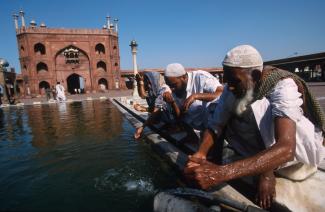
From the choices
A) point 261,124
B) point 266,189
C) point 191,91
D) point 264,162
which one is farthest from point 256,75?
point 191,91

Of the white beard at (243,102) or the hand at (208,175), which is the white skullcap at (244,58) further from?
the hand at (208,175)

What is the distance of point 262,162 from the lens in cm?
152

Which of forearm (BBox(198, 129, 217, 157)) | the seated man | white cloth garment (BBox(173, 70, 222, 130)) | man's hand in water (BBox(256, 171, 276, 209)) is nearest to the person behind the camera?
man's hand in water (BBox(256, 171, 276, 209))

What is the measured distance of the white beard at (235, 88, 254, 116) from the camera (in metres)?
1.90

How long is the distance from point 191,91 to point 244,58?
1.74m

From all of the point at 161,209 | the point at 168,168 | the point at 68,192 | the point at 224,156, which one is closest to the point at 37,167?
the point at 68,192

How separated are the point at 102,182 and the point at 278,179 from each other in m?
1.95

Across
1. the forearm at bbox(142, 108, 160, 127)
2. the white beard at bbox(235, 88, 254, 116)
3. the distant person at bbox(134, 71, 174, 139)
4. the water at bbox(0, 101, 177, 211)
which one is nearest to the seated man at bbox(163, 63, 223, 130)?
the distant person at bbox(134, 71, 174, 139)

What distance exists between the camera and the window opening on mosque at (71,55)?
33562 millimetres

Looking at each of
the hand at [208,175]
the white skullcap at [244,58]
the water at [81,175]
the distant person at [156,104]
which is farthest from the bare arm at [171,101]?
the hand at [208,175]

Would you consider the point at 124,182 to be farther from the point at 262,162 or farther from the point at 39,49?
the point at 39,49

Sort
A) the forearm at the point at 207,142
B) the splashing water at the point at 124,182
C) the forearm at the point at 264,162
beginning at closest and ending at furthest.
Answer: the forearm at the point at 264,162 < the forearm at the point at 207,142 < the splashing water at the point at 124,182

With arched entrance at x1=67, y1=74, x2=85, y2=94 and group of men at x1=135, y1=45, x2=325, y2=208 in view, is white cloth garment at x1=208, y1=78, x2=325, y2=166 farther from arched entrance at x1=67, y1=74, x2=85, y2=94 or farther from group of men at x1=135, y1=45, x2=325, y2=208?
arched entrance at x1=67, y1=74, x2=85, y2=94

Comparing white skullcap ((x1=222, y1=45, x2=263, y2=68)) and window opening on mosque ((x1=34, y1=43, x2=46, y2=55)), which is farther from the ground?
window opening on mosque ((x1=34, y1=43, x2=46, y2=55))
